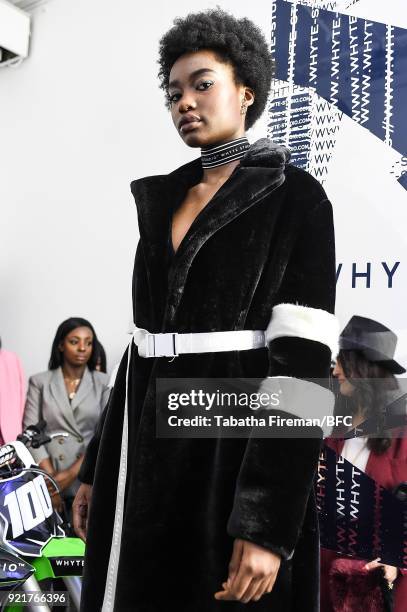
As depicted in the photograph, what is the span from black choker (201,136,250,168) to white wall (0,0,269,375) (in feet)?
5.20

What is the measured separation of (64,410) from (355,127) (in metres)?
1.88

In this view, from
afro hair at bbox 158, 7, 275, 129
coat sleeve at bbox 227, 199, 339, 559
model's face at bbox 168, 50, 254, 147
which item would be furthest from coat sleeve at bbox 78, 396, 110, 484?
afro hair at bbox 158, 7, 275, 129

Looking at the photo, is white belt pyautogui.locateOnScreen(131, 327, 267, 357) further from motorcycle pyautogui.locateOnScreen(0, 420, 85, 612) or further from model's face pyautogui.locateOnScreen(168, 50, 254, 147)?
motorcycle pyautogui.locateOnScreen(0, 420, 85, 612)

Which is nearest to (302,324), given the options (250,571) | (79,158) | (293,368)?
(293,368)

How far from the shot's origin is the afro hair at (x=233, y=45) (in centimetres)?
115

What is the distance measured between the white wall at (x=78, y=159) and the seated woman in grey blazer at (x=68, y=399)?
11 cm

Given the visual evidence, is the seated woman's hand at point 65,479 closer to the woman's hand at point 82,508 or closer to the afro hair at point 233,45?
the woman's hand at point 82,508

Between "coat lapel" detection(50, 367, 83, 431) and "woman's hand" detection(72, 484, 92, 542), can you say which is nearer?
"woman's hand" detection(72, 484, 92, 542)

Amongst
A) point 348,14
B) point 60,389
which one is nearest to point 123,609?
point 348,14

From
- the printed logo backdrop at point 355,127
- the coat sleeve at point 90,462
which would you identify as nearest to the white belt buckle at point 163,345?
the coat sleeve at point 90,462

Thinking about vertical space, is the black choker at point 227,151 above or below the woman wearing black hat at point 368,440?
above

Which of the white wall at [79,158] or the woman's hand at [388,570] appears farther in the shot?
the white wall at [79,158]

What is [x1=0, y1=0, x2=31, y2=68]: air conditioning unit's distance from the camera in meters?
3.32

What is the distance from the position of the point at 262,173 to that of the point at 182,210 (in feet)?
0.59
